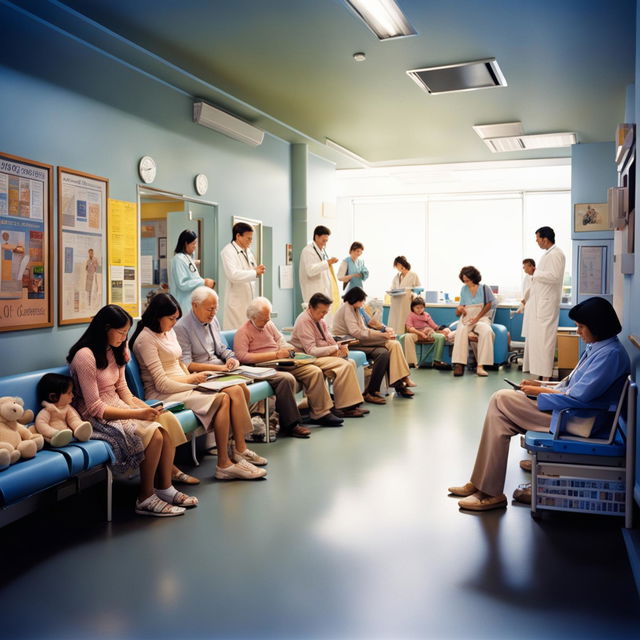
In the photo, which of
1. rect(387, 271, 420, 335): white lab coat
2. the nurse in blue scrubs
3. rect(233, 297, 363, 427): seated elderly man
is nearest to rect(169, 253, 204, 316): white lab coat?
the nurse in blue scrubs

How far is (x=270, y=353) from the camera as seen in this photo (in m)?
5.68

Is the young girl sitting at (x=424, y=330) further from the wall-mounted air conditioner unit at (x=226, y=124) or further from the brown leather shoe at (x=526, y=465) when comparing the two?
the brown leather shoe at (x=526, y=465)

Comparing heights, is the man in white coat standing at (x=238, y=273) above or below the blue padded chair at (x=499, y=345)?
above

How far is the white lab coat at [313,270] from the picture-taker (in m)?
7.67

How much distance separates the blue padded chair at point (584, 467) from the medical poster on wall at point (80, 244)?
3275mm

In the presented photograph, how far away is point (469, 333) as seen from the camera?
30.9ft

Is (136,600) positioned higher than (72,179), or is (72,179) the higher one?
(72,179)

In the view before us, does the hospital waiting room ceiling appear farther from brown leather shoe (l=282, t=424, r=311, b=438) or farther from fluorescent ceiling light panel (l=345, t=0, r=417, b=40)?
brown leather shoe (l=282, t=424, r=311, b=438)

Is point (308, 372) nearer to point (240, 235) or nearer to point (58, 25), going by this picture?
point (240, 235)

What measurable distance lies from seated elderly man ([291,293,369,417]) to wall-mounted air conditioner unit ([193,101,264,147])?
6.76ft

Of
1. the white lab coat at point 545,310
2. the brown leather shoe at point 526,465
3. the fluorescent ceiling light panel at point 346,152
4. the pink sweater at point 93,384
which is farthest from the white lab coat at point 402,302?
the pink sweater at point 93,384

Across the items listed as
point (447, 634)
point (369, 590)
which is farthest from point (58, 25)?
point (447, 634)

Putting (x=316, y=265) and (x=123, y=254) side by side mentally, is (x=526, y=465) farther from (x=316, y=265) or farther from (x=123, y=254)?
(x=316, y=265)

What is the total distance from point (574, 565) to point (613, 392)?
96 centimetres
